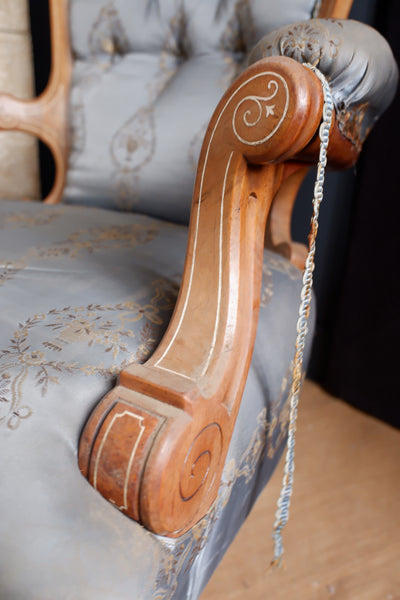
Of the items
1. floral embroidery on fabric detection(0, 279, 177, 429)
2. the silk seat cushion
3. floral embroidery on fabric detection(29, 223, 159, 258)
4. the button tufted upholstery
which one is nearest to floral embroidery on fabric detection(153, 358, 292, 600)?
the silk seat cushion

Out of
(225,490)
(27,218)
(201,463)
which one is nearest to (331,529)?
(225,490)

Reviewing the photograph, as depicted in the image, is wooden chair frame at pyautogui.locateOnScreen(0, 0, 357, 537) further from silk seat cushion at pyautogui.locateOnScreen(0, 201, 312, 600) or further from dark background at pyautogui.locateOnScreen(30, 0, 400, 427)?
dark background at pyautogui.locateOnScreen(30, 0, 400, 427)

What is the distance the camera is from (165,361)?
363 mm

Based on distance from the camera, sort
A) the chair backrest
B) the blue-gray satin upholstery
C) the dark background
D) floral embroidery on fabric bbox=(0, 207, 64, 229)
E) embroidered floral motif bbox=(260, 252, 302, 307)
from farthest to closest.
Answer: the dark background, the chair backrest, floral embroidery on fabric bbox=(0, 207, 64, 229), embroidered floral motif bbox=(260, 252, 302, 307), the blue-gray satin upholstery

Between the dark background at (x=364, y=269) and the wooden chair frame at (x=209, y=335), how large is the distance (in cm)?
72

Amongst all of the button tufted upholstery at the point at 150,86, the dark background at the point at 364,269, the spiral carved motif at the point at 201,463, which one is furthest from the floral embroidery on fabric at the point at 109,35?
the spiral carved motif at the point at 201,463

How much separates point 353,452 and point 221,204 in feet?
2.89

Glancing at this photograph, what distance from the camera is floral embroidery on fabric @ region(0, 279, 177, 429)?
33 centimetres

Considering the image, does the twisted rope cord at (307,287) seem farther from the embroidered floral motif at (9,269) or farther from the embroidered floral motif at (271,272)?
the embroidered floral motif at (9,269)

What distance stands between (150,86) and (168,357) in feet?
2.13

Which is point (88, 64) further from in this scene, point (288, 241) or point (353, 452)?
point (353, 452)

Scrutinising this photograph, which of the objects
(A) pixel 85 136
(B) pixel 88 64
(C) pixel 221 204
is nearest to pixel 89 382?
(C) pixel 221 204

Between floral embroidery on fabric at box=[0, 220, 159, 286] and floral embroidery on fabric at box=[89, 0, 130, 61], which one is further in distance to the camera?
floral embroidery on fabric at box=[89, 0, 130, 61]

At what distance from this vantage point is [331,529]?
0.85 meters
